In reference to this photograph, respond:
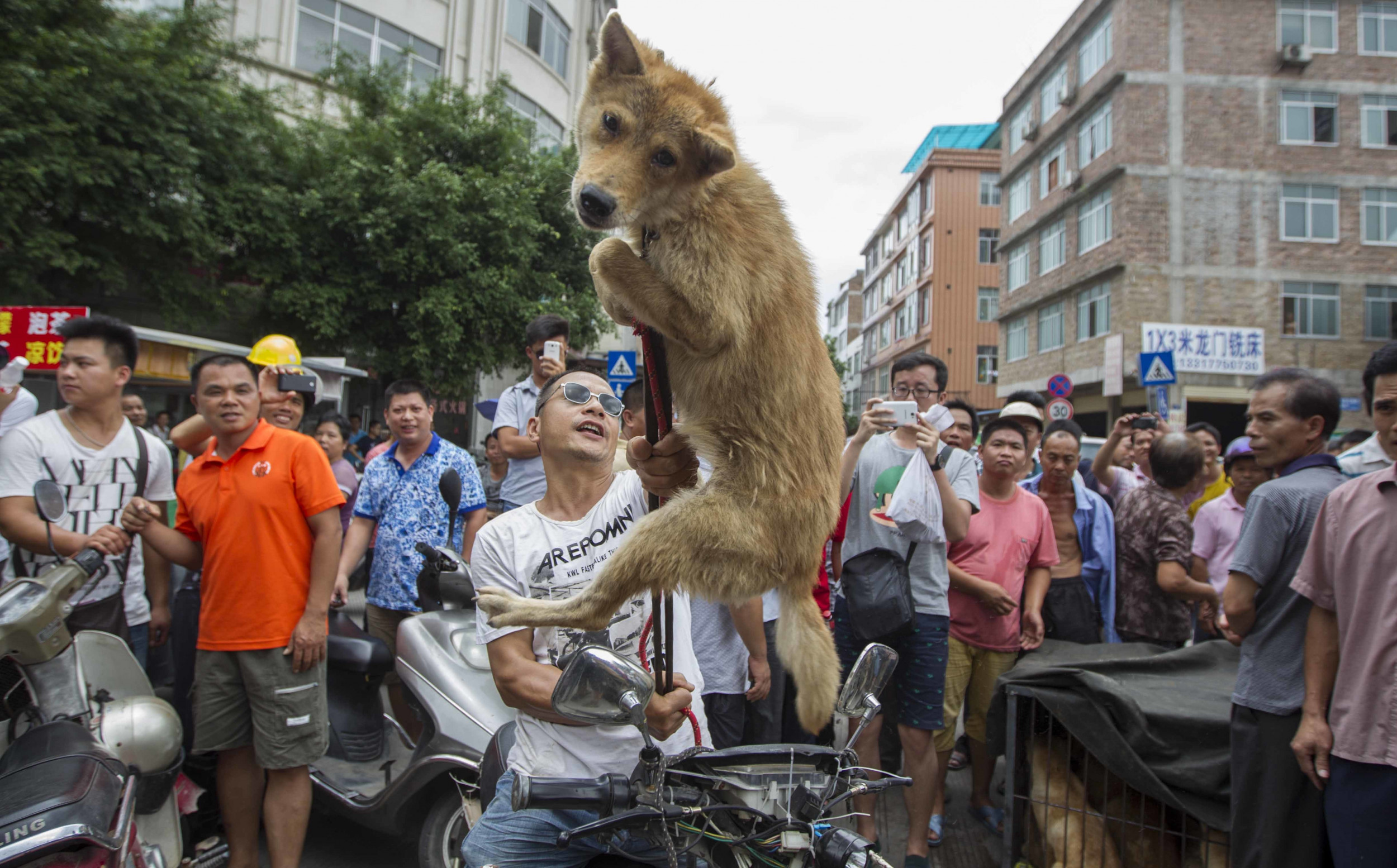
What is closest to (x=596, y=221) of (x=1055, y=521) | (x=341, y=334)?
(x=1055, y=521)

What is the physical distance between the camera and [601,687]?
5.35 ft

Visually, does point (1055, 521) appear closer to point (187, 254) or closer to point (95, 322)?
point (95, 322)

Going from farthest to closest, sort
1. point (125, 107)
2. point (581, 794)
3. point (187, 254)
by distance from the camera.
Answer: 1. point (187, 254)
2. point (125, 107)
3. point (581, 794)

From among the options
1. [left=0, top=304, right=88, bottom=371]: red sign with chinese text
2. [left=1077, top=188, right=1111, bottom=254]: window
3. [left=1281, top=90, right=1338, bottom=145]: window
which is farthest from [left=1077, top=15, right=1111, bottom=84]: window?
[left=0, top=304, right=88, bottom=371]: red sign with chinese text

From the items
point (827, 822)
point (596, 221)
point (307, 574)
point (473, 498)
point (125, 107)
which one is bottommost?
point (827, 822)

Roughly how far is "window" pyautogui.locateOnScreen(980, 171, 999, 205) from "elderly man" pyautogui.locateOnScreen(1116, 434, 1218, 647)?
126 feet

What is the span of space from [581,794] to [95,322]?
12.6 ft

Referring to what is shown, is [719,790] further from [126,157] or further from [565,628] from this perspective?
[126,157]

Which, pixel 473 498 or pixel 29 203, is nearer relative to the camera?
pixel 473 498

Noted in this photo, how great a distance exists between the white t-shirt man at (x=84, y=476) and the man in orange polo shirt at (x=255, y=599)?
0.55m

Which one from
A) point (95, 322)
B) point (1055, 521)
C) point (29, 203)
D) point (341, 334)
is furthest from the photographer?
point (341, 334)

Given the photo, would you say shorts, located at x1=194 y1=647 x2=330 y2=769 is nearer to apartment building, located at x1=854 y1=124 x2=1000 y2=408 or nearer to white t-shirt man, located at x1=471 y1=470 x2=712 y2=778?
white t-shirt man, located at x1=471 y1=470 x2=712 y2=778

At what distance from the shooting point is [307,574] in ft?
12.3

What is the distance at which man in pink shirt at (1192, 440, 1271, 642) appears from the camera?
183 inches
